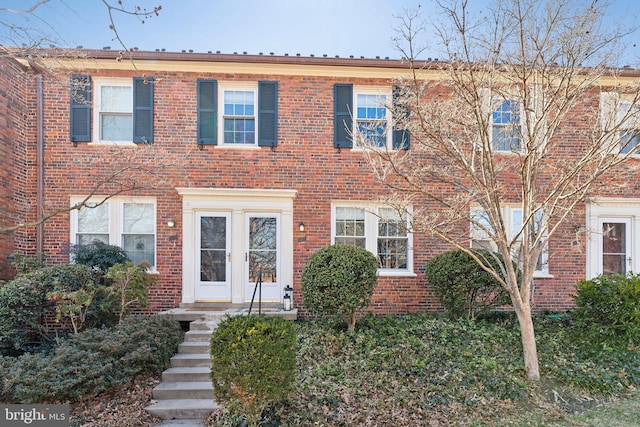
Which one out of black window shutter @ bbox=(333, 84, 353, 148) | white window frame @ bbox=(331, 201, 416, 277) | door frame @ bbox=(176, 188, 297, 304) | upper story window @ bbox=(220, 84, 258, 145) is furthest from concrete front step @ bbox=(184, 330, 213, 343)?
black window shutter @ bbox=(333, 84, 353, 148)

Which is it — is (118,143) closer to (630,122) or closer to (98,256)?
(98,256)

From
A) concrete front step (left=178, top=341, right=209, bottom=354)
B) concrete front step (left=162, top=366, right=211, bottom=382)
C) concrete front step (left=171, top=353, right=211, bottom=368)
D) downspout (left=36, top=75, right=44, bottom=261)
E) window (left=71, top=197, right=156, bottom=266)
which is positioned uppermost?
downspout (left=36, top=75, right=44, bottom=261)

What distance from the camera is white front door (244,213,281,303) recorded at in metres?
8.23

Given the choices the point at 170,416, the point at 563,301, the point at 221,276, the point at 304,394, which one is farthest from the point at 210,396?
the point at 563,301

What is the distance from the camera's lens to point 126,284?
21.8ft

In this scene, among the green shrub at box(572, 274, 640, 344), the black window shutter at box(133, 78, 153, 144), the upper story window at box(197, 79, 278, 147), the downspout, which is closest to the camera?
the green shrub at box(572, 274, 640, 344)

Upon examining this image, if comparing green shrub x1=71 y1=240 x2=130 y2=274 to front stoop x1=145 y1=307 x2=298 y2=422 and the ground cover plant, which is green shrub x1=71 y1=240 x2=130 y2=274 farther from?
the ground cover plant

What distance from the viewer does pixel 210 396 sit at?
5.21 m

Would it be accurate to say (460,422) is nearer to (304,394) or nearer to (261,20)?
(304,394)

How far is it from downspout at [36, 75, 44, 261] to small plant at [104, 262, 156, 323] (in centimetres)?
211

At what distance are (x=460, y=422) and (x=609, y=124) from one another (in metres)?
4.55

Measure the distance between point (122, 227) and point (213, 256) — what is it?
2.07m

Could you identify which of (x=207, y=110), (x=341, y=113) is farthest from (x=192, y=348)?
(x=341, y=113)

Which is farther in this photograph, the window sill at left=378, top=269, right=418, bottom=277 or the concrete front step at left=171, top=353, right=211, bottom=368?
the window sill at left=378, top=269, right=418, bottom=277
